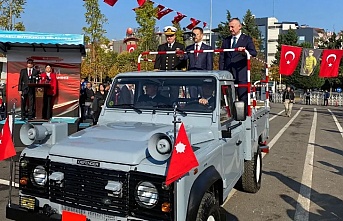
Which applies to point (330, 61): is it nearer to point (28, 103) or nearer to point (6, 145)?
point (28, 103)

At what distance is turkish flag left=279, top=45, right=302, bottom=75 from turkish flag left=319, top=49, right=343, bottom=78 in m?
2.37

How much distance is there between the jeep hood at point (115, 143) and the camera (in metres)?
3.03

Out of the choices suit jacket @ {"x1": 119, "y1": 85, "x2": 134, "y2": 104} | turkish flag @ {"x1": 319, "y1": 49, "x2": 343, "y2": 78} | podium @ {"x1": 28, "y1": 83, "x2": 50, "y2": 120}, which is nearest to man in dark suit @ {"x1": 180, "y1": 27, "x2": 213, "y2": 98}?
suit jacket @ {"x1": 119, "y1": 85, "x2": 134, "y2": 104}

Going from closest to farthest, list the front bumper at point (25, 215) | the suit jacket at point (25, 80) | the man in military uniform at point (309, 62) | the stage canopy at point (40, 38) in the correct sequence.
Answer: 1. the front bumper at point (25, 215)
2. the suit jacket at point (25, 80)
3. the stage canopy at point (40, 38)
4. the man in military uniform at point (309, 62)

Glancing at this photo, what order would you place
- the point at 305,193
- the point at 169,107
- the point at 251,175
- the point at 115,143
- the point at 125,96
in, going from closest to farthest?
the point at 115,143 → the point at 169,107 → the point at 125,96 → the point at 251,175 → the point at 305,193

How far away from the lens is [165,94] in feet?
14.7

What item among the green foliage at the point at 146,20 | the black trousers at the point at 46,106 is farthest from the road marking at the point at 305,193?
the green foliage at the point at 146,20

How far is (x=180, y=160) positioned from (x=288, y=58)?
2011 cm

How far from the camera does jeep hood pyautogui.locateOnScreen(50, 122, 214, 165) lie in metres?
3.03

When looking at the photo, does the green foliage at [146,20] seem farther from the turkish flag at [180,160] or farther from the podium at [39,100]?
the turkish flag at [180,160]

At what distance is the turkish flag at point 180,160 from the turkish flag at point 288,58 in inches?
770

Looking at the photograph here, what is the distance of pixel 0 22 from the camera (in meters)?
17.9

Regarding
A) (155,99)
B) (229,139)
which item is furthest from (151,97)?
(229,139)

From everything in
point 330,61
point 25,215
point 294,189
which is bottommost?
point 294,189
